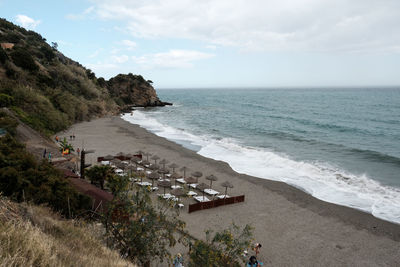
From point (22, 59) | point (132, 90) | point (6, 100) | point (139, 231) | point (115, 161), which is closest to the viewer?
point (139, 231)

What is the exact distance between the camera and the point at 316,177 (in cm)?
2373

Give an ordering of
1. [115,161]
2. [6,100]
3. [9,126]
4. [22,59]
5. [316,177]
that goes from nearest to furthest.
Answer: [9,126]
[115,161]
[316,177]
[6,100]
[22,59]

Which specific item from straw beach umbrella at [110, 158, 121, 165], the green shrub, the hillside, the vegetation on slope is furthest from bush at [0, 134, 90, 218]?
the hillside

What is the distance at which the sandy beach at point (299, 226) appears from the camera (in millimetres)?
12492

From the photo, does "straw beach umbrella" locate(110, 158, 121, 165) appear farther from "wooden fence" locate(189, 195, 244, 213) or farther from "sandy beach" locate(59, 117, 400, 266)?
"wooden fence" locate(189, 195, 244, 213)

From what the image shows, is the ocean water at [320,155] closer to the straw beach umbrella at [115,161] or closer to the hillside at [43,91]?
the straw beach umbrella at [115,161]

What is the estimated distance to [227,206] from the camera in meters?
17.4

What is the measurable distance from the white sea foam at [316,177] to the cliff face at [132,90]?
6324cm

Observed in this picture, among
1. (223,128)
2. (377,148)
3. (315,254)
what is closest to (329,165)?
(377,148)

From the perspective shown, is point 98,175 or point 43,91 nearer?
point 98,175

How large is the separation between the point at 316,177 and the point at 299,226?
9798 mm

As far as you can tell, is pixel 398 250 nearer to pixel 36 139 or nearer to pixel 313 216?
pixel 313 216

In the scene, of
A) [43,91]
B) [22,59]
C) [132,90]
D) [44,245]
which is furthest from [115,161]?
[132,90]

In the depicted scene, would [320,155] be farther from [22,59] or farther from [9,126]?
[22,59]
